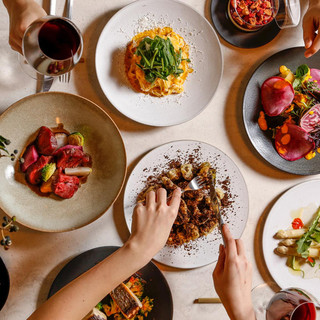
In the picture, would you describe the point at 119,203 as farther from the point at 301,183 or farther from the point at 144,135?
the point at 301,183

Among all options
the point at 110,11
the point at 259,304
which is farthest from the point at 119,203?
the point at 110,11

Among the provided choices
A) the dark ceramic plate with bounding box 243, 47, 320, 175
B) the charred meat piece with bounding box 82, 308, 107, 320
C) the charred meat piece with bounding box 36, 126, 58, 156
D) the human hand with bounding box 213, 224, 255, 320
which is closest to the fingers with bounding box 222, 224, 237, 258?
the human hand with bounding box 213, 224, 255, 320

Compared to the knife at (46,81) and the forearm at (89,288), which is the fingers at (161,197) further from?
the knife at (46,81)

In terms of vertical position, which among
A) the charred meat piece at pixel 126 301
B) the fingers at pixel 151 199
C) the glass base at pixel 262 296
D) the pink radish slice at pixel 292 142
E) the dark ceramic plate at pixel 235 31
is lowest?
the charred meat piece at pixel 126 301

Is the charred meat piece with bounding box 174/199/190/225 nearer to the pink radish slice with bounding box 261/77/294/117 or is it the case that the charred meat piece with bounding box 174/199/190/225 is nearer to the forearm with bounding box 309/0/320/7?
the pink radish slice with bounding box 261/77/294/117

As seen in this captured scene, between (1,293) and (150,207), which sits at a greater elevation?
(150,207)

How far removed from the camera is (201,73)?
166cm

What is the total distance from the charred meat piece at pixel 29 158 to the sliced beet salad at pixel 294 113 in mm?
991

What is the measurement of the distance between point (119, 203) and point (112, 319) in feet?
1.62

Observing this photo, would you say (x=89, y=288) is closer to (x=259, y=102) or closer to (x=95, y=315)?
(x=95, y=315)

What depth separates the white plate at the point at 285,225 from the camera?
5.73 ft

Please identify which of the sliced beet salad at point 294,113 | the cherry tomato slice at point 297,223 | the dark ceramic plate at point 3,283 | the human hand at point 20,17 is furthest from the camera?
the cherry tomato slice at point 297,223

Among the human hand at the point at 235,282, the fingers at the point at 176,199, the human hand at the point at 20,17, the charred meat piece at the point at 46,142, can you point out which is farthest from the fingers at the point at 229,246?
the human hand at the point at 20,17

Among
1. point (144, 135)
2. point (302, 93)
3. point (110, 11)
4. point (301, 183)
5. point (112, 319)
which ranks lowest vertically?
point (112, 319)
